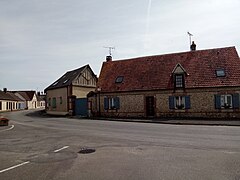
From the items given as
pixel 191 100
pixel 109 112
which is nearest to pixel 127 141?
pixel 191 100

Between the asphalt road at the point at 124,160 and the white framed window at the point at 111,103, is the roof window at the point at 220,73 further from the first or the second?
the asphalt road at the point at 124,160

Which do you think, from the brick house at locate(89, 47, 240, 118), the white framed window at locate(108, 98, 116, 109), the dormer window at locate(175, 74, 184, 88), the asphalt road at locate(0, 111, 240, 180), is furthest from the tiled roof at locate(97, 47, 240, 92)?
the asphalt road at locate(0, 111, 240, 180)

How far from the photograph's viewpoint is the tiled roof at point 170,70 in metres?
25.5

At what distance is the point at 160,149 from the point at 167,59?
2161cm

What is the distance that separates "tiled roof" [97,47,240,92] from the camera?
25.5 meters

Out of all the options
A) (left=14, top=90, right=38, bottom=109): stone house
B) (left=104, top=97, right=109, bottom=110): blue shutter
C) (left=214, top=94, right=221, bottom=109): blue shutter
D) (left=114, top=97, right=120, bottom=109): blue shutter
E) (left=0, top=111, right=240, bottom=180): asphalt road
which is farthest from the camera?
(left=14, top=90, right=38, bottom=109): stone house

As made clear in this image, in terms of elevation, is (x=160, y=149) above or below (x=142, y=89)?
below

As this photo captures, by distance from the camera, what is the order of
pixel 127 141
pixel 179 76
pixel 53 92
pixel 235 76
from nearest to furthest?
pixel 127 141 → pixel 235 76 → pixel 179 76 → pixel 53 92

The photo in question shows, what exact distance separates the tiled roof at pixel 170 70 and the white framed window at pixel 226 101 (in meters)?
1.08

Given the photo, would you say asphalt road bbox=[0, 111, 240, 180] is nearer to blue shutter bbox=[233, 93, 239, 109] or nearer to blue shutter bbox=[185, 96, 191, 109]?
blue shutter bbox=[233, 93, 239, 109]

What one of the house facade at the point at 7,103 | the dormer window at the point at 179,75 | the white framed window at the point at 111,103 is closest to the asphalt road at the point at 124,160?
the dormer window at the point at 179,75

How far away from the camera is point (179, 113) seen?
26156 mm

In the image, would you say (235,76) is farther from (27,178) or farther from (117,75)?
(27,178)

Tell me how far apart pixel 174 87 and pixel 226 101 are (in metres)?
4.92
